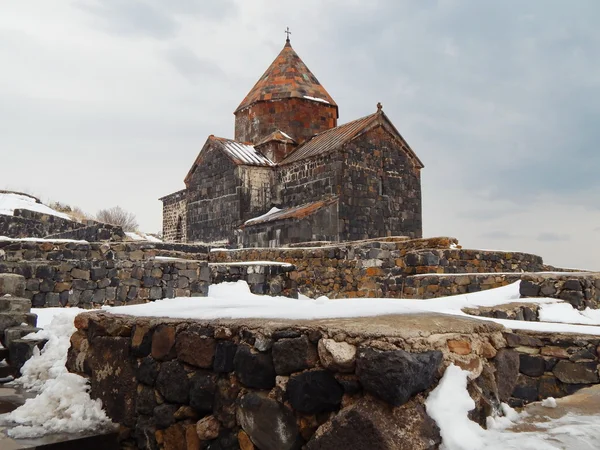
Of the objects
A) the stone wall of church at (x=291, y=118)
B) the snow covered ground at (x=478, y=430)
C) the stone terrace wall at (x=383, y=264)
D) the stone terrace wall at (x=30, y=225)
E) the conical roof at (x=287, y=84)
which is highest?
the conical roof at (x=287, y=84)

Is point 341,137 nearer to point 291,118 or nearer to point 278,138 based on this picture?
point 278,138

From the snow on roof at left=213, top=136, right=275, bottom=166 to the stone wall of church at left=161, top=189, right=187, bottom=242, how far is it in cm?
310

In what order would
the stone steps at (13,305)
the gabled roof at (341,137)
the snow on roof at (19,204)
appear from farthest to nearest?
1. the snow on roof at (19,204)
2. the gabled roof at (341,137)
3. the stone steps at (13,305)

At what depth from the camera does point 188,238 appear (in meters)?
20.2

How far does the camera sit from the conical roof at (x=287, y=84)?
19672mm

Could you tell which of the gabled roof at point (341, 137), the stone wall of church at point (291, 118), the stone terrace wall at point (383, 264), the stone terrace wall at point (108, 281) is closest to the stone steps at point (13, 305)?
the stone terrace wall at point (108, 281)

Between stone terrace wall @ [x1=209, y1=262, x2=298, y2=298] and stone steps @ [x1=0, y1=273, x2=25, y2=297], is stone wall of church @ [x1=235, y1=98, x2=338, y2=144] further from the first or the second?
stone steps @ [x1=0, y1=273, x2=25, y2=297]

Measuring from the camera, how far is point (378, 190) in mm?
16906

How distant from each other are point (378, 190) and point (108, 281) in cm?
1038

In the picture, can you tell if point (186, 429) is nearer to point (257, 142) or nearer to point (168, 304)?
point (168, 304)

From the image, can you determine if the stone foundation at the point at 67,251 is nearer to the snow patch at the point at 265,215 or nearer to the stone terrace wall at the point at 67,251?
the stone terrace wall at the point at 67,251

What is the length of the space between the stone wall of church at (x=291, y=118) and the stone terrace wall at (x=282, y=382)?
16847 mm

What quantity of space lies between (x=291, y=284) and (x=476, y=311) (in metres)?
5.43

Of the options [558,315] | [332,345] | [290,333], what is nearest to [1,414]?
[290,333]
